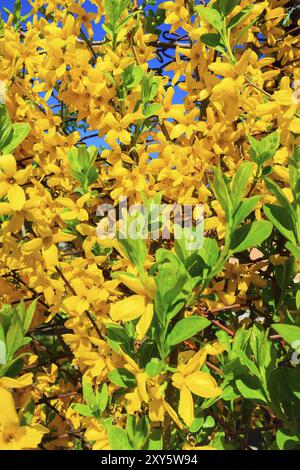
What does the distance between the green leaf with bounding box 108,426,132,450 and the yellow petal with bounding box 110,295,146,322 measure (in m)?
0.26

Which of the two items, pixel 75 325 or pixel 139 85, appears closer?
pixel 75 325

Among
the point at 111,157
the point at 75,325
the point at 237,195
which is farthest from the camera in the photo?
the point at 111,157

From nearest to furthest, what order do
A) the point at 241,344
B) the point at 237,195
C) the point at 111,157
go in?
the point at 237,195, the point at 241,344, the point at 111,157

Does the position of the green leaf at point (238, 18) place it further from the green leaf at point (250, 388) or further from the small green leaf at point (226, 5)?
the green leaf at point (250, 388)

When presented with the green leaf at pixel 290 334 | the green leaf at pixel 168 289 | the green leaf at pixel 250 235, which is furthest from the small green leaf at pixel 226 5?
the green leaf at pixel 290 334

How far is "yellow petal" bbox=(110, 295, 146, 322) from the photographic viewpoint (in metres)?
0.80

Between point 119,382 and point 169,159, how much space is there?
802 mm

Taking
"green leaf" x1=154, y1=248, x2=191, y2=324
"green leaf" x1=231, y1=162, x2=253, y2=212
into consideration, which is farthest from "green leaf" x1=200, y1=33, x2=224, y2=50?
"green leaf" x1=154, y1=248, x2=191, y2=324

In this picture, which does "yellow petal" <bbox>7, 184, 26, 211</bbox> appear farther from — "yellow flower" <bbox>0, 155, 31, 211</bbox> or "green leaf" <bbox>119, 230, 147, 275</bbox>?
"green leaf" <bbox>119, 230, 147, 275</bbox>

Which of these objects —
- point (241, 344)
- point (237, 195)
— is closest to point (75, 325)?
point (241, 344)

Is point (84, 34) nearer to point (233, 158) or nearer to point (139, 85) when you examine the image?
point (139, 85)

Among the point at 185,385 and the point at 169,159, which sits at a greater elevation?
the point at 169,159

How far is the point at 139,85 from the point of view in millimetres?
1495
